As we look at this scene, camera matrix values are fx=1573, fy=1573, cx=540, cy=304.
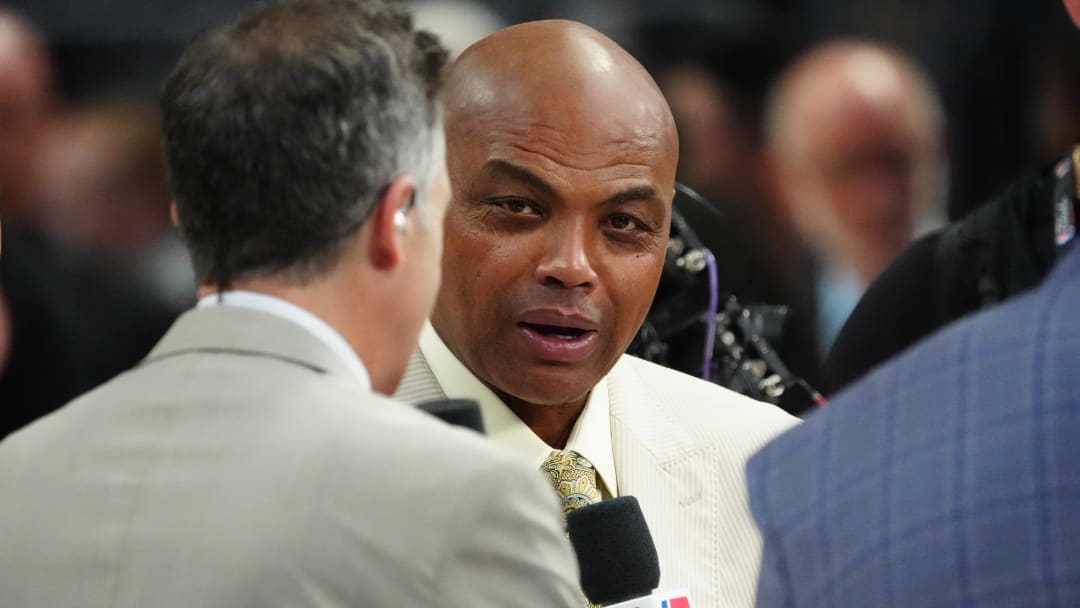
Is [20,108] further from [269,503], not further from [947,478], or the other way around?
[947,478]

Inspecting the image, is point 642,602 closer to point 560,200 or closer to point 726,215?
point 560,200

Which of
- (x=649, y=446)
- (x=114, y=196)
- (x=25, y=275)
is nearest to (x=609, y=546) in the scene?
(x=649, y=446)

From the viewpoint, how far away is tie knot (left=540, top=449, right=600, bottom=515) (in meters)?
2.02

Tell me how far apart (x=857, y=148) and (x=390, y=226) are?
2.52 m

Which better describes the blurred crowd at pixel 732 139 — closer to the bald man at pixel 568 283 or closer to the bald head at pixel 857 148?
the bald head at pixel 857 148

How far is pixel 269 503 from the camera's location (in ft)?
4.07

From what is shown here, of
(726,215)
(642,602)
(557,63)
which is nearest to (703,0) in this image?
(726,215)

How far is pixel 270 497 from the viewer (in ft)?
4.08

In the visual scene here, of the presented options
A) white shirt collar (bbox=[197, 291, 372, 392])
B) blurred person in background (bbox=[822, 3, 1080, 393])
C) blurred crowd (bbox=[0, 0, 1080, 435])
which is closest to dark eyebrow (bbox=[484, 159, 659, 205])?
white shirt collar (bbox=[197, 291, 372, 392])

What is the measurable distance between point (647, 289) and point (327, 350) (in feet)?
2.83

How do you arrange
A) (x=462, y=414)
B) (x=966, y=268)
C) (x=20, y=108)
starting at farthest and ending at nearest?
(x=20, y=108), (x=966, y=268), (x=462, y=414)

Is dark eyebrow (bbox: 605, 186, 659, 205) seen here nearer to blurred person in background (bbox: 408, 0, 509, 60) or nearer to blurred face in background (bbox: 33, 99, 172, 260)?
blurred person in background (bbox: 408, 0, 509, 60)

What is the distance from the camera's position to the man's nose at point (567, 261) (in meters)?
2.04

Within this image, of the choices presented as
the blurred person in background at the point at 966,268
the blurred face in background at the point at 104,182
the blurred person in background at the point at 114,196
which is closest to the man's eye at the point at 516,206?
the blurred person in background at the point at 966,268
